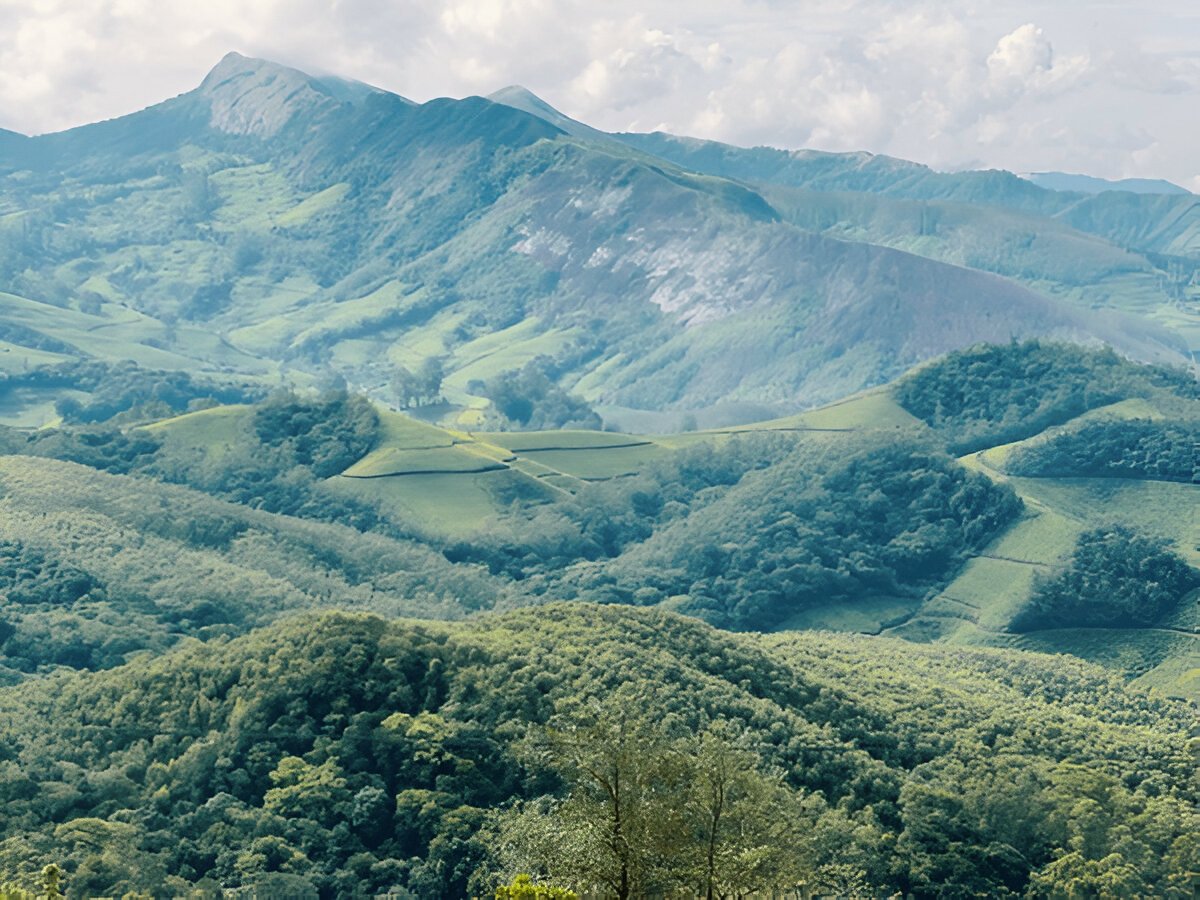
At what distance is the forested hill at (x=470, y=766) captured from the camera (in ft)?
262

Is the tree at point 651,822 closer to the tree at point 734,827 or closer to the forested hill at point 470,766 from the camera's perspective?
the tree at point 734,827

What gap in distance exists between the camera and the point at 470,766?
277 ft

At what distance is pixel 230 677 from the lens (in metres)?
94.6

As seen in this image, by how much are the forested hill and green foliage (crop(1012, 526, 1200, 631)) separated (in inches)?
2402

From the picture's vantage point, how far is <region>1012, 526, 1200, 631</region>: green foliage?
554 feet

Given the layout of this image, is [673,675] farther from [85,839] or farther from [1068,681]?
[1068,681]

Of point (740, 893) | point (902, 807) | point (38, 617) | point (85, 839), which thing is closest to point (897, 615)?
point (38, 617)

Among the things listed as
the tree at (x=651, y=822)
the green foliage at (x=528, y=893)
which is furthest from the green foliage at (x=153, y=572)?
the green foliage at (x=528, y=893)

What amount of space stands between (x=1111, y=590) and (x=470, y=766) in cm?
10044

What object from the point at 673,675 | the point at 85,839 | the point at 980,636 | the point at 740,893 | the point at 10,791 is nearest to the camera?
the point at 740,893

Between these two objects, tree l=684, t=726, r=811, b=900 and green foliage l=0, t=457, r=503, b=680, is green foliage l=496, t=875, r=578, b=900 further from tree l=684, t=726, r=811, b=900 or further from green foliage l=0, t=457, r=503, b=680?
green foliage l=0, t=457, r=503, b=680

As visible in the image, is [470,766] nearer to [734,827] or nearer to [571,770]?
[571,770]

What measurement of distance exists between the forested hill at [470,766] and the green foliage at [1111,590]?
2402 inches

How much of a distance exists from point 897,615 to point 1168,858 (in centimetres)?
9865
